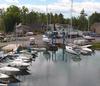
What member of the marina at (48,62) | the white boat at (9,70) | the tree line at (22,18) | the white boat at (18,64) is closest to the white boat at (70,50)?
the marina at (48,62)

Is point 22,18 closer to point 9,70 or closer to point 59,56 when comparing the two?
point 59,56

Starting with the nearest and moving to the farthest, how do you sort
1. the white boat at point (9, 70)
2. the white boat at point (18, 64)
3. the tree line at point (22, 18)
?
the white boat at point (9, 70), the white boat at point (18, 64), the tree line at point (22, 18)

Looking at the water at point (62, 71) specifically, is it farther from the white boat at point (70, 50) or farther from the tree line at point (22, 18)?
the tree line at point (22, 18)

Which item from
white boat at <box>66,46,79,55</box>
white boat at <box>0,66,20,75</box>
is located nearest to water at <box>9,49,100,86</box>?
white boat at <box>66,46,79,55</box>

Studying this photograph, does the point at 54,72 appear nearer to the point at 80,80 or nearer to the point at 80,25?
the point at 80,80

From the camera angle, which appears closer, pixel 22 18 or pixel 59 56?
pixel 59 56

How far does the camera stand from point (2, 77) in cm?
5138

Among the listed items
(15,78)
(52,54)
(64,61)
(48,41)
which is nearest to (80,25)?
(48,41)

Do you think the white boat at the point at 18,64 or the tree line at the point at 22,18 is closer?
the white boat at the point at 18,64

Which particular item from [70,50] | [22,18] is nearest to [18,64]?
[70,50]

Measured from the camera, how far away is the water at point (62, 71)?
57.8 metres

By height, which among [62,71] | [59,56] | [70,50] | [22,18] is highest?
[22,18]

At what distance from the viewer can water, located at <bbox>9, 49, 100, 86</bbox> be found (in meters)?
57.8

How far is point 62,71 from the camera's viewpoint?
7119 centimetres
